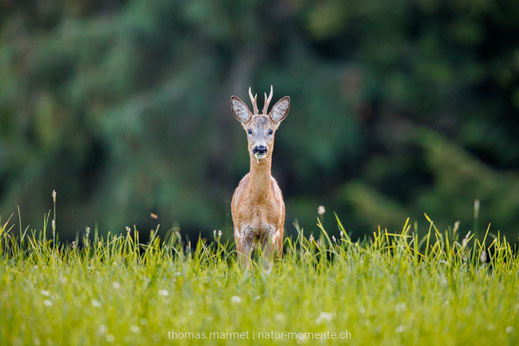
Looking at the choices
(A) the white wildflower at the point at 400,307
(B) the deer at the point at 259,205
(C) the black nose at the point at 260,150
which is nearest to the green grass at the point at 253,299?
(A) the white wildflower at the point at 400,307

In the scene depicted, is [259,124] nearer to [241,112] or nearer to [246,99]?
[241,112]

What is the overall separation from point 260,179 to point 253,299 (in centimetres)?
127

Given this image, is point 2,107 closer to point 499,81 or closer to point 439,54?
point 439,54

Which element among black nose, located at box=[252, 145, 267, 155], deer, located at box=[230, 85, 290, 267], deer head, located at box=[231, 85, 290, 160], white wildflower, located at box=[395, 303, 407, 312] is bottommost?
white wildflower, located at box=[395, 303, 407, 312]

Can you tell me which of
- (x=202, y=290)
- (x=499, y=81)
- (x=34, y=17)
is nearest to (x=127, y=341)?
(x=202, y=290)

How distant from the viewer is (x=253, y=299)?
145 inches

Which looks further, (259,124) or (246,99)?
(246,99)

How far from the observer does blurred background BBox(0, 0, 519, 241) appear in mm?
12695

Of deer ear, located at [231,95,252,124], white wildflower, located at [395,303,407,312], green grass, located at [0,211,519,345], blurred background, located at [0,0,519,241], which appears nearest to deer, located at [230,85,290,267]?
deer ear, located at [231,95,252,124]

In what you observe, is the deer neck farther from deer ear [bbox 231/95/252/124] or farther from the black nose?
deer ear [bbox 231/95/252/124]

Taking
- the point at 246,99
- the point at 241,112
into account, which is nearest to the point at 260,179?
the point at 241,112

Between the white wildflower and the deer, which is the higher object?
the deer

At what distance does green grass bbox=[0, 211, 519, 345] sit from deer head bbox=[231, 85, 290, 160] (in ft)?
2.55

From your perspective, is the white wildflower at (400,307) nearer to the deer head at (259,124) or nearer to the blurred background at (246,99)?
the deer head at (259,124)
